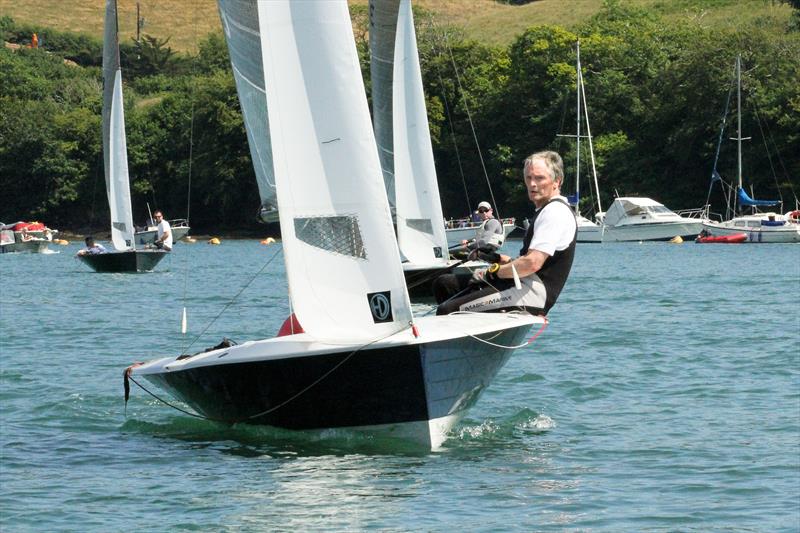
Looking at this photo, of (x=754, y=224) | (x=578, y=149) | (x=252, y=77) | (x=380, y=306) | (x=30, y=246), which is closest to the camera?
(x=380, y=306)

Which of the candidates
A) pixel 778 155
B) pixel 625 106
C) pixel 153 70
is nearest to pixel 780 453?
pixel 778 155

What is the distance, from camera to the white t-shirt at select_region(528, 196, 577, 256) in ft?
37.1

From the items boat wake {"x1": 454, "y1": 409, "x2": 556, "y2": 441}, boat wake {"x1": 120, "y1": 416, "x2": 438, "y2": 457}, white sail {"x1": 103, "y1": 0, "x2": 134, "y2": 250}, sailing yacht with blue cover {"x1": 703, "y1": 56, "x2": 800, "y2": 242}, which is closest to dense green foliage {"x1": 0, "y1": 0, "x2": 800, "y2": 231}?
sailing yacht with blue cover {"x1": 703, "y1": 56, "x2": 800, "y2": 242}

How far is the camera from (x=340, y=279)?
37.4 feet

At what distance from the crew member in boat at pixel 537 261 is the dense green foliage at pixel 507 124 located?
5238cm

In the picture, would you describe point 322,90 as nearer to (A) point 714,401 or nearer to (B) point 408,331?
(B) point 408,331

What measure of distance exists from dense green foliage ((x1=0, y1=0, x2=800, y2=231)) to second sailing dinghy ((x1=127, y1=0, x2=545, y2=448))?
53.0 m

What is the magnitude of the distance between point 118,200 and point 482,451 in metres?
31.0

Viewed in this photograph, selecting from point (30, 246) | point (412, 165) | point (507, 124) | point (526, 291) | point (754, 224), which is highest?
point (507, 124)

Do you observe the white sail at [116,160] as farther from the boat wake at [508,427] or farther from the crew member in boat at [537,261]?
the crew member in boat at [537,261]

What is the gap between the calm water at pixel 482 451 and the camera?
987cm

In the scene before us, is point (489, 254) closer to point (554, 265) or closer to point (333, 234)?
point (554, 265)

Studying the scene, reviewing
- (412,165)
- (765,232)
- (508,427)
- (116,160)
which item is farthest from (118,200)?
(765,232)

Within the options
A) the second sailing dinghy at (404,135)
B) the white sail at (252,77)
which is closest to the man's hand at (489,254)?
the white sail at (252,77)
